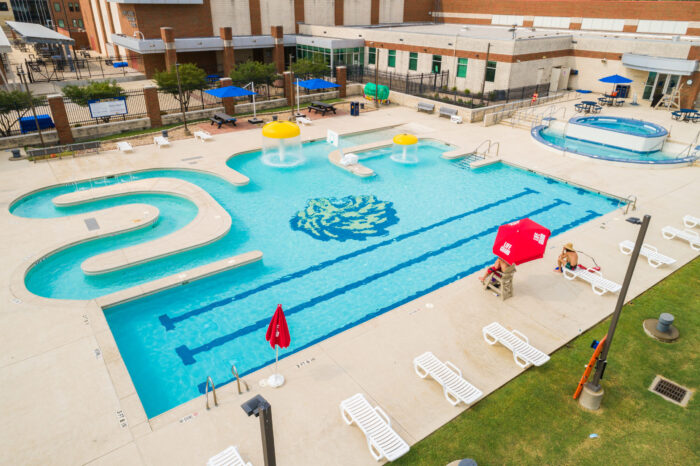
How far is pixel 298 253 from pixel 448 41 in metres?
28.5

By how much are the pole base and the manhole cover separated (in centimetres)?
155

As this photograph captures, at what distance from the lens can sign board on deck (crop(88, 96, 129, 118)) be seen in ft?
86.3

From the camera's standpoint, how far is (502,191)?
69.0ft

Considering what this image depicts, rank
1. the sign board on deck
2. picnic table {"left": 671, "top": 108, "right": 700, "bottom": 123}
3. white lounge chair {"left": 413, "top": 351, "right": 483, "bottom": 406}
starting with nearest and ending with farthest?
white lounge chair {"left": 413, "top": 351, "right": 483, "bottom": 406} → the sign board on deck → picnic table {"left": 671, "top": 108, "right": 700, "bottom": 123}

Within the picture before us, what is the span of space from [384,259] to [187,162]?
1315 centimetres

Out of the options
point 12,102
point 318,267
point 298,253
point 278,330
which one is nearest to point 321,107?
point 12,102

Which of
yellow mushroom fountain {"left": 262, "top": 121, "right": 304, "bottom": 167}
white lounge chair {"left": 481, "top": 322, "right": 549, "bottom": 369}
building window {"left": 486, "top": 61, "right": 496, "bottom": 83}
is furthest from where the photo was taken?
building window {"left": 486, "top": 61, "right": 496, "bottom": 83}

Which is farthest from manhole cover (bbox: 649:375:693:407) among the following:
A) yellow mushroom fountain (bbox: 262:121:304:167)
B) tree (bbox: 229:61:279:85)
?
tree (bbox: 229:61:279:85)

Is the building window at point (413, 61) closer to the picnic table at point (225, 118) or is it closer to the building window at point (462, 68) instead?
the building window at point (462, 68)

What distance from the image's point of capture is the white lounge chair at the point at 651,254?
14258mm

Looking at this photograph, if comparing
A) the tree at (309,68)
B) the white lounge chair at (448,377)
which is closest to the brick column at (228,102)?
the tree at (309,68)

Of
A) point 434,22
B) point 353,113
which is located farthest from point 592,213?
point 434,22

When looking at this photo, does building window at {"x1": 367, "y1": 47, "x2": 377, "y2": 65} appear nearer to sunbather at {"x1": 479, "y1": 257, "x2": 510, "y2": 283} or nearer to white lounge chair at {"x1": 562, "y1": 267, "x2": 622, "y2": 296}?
white lounge chair at {"x1": 562, "y1": 267, "x2": 622, "y2": 296}

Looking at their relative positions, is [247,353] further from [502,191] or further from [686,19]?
[686,19]
